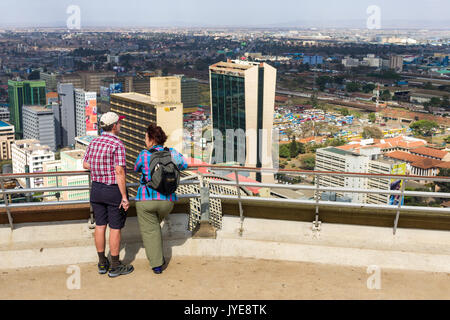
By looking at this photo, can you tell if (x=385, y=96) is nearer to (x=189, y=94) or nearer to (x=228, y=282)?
(x=189, y=94)

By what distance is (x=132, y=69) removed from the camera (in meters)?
47.4

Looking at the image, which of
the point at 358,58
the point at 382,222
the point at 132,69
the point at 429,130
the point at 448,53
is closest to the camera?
the point at 382,222

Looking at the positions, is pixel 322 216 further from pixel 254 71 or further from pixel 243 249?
pixel 254 71

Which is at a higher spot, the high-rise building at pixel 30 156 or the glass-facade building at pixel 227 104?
the glass-facade building at pixel 227 104

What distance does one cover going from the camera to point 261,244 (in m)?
1.92

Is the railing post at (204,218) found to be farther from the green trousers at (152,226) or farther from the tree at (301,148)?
the tree at (301,148)

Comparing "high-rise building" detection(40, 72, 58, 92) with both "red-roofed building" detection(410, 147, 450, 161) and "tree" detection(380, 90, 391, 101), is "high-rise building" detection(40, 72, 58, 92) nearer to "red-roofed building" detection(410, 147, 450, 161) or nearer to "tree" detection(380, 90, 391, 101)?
"tree" detection(380, 90, 391, 101)

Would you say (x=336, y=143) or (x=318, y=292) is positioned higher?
(x=318, y=292)

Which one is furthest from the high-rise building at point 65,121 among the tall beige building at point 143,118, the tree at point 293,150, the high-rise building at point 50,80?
the tree at point 293,150

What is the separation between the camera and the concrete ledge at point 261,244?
6.07 feet

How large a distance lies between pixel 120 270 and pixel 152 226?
16cm

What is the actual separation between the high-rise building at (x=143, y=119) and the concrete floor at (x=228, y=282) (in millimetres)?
14388
